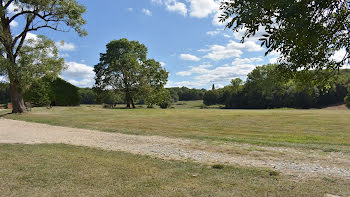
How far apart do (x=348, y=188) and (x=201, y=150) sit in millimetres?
4641

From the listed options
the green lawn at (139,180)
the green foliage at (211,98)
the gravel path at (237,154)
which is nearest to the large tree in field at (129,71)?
the gravel path at (237,154)

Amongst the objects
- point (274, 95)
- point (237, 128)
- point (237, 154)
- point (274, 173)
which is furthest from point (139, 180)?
point (274, 95)

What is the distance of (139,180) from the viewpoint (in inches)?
201

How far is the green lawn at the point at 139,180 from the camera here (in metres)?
4.46

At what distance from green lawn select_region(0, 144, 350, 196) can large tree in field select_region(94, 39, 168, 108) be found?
33366 millimetres

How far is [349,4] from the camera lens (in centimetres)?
436

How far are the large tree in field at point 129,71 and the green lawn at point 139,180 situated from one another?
33366 mm

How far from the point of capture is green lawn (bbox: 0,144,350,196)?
4.46 m

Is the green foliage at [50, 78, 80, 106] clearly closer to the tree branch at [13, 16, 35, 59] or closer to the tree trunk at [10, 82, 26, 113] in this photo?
the tree trunk at [10, 82, 26, 113]

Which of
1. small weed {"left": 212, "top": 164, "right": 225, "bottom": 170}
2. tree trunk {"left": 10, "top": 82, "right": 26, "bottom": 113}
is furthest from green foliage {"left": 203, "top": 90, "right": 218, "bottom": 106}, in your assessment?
small weed {"left": 212, "top": 164, "right": 225, "bottom": 170}

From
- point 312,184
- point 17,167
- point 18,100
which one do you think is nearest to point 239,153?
point 312,184

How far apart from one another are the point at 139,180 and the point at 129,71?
35960 mm

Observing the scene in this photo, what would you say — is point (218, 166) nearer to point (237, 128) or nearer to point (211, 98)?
point (237, 128)

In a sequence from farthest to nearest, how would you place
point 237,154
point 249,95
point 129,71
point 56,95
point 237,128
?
point 249,95 < point 129,71 < point 56,95 < point 237,128 < point 237,154
